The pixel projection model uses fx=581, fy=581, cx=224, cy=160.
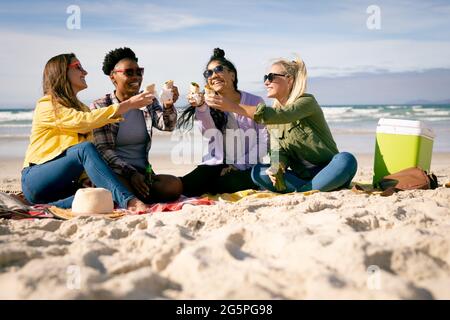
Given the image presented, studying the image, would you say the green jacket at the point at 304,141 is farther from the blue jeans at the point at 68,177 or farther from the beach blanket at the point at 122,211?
the blue jeans at the point at 68,177

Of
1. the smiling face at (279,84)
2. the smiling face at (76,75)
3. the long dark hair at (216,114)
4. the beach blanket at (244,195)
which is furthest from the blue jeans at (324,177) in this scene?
the smiling face at (76,75)

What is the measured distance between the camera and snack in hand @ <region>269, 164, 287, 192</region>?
4895mm

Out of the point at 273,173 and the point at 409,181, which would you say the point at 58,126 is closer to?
the point at 273,173

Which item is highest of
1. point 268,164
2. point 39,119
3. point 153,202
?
point 39,119

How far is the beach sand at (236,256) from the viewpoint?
230cm

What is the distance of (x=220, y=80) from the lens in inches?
202

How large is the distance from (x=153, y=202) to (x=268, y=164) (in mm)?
1047

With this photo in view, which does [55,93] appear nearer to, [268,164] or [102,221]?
[102,221]

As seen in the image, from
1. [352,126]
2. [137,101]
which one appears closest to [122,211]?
[137,101]

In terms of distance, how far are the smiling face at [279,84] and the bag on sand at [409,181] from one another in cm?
118
